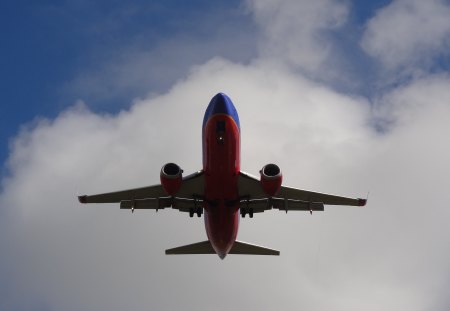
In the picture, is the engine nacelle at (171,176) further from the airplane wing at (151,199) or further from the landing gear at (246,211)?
the landing gear at (246,211)

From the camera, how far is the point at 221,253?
36344 mm

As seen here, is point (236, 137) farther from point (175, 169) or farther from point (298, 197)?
point (298, 197)

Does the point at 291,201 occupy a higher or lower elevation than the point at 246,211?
higher

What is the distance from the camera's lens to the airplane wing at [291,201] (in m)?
35.8

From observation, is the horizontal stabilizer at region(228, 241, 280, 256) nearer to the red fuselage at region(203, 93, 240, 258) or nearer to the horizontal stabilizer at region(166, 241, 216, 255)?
the horizontal stabilizer at region(166, 241, 216, 255)

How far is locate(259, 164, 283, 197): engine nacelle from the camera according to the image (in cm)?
3114

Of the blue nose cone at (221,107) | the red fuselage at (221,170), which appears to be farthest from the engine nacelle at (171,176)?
the blue nose cone at (221,107)

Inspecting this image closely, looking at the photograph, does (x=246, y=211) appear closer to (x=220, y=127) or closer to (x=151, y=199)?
(x=151, y=199)

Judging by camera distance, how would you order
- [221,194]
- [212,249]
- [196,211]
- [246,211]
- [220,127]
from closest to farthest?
1. [220,127]
2. [221,194]
3. [196,211]
4. [246,211]
5. [212,249]

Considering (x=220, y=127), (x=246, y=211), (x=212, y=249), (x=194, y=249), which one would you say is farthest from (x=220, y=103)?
(x=194, y=249)

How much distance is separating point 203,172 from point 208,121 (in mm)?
3114

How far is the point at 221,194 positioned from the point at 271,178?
330 centimetres

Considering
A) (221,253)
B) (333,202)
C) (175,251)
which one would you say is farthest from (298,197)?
(175,251)

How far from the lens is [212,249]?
38.8 meters
